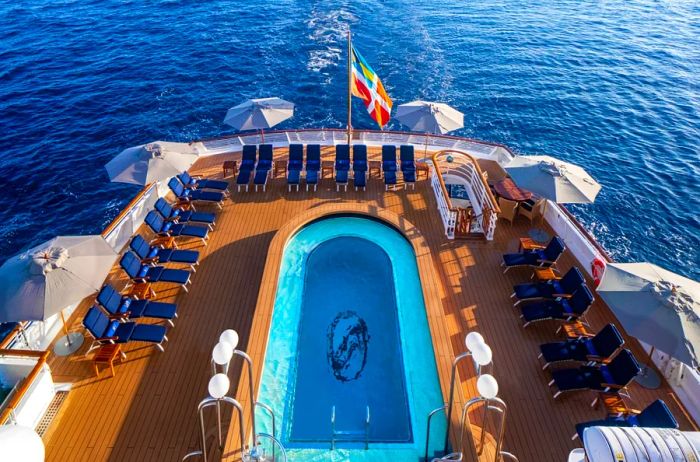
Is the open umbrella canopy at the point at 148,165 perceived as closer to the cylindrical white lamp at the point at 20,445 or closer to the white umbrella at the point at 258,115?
the white umbrella at the point at 258,115

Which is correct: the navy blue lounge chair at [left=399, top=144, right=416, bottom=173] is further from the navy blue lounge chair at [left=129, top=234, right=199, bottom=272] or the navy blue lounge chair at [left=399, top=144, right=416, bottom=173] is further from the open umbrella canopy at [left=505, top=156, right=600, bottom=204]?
the navy blue lounge chair at [left=129, top=234, right=199, bottom=272]

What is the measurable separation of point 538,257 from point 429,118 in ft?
20.8

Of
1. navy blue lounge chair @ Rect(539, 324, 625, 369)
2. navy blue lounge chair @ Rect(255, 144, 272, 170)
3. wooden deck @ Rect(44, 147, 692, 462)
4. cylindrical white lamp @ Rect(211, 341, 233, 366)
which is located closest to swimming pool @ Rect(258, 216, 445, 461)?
wooden deck @ Rect(44, 147, 692, 462)

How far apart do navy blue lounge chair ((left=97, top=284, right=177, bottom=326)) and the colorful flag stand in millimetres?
→ 8365

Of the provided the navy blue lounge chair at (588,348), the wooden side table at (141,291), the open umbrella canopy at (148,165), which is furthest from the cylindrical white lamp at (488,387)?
the open umbrella canopy at (148,165)

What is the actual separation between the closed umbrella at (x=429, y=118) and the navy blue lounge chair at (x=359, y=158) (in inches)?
67.4

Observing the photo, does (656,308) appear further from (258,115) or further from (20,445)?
(258,115)

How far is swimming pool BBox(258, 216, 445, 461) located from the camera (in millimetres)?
8594

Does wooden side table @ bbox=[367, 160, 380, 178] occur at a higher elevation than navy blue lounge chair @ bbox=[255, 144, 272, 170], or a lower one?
lower

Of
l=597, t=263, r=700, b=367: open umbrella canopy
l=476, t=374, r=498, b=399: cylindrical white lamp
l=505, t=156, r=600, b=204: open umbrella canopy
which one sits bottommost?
l=505, t=156, r=600, b=204: open umbrella canopy

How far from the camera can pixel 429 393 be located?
895 centimetres

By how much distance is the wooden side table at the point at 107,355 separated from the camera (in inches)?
388

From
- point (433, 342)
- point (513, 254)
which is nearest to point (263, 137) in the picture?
point (513, 254)

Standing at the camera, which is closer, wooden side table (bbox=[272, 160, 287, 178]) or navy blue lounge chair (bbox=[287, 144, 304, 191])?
navy blue lounge chair (bbox=[287, 144, 304, 191])
